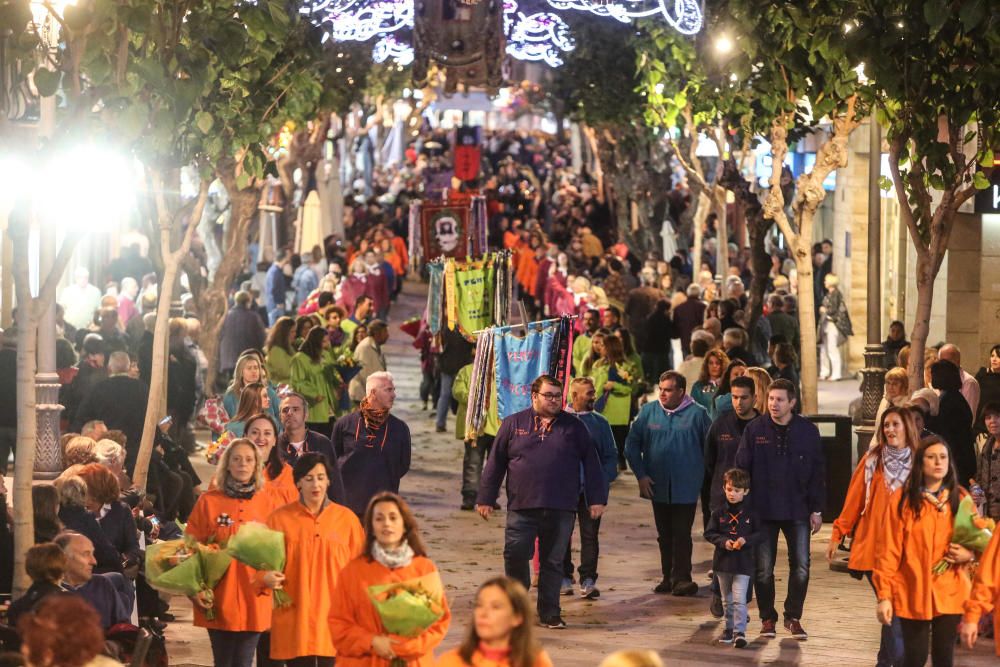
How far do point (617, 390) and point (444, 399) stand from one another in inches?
180

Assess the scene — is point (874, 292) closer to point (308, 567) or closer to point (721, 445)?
point (721, 445)

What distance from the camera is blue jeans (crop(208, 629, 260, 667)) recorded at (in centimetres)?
993

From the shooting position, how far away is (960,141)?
1447cm

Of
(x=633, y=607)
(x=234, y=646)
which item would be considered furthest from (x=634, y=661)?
(x=633, y=607)

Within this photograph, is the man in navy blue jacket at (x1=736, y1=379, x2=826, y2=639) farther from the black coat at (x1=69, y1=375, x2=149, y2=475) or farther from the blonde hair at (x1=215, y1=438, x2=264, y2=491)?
the black coat at (x1=69, y1=375, x2=149, y2=475)

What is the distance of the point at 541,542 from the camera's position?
13.0 metres

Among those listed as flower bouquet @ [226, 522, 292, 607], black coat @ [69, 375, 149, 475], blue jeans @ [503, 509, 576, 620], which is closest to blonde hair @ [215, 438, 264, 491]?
flower bouquet @ [226, 522, 292, 607]

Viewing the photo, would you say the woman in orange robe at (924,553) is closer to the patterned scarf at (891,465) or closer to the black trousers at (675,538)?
the patterned scarf at (891,465)

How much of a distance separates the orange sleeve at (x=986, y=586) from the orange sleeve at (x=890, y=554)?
2.80 feet

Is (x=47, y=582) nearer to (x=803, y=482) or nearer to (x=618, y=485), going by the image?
(x=803, y=482)

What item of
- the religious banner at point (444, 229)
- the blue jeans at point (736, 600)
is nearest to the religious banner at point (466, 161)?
the religious banner at point (444, 229)

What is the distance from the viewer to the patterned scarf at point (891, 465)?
436 inches

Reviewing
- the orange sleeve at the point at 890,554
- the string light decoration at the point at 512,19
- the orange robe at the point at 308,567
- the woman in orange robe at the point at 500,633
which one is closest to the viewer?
the woman in orange robe at the point at 500,633

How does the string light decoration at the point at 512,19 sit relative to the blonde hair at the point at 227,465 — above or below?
above
